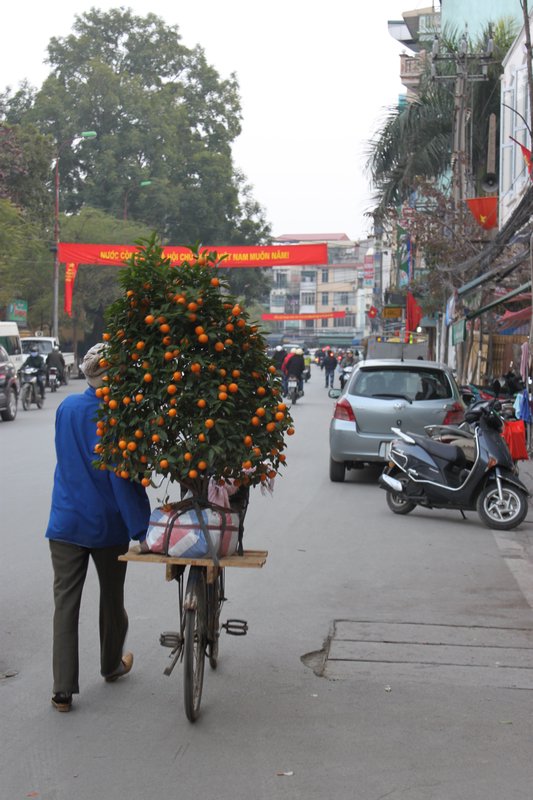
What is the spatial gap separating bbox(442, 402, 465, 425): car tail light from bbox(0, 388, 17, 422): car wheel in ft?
42.1

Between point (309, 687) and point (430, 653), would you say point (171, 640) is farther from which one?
point (430, 653)

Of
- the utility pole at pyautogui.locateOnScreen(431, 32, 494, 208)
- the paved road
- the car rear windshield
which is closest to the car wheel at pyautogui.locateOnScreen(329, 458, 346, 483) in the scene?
the car rear windshield

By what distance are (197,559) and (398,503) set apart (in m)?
7.26

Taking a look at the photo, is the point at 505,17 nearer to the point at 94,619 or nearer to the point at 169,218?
the point at 94,619

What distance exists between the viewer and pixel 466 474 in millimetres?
11586

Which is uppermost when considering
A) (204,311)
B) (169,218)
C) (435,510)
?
(169,218)

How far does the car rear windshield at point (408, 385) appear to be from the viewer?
566 inches

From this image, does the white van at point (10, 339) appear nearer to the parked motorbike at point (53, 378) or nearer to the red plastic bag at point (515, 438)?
the parked motorbike at point (53, 378)

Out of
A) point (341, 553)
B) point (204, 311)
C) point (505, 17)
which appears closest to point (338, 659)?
point (204, 311)

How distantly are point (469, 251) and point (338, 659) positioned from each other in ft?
72.0

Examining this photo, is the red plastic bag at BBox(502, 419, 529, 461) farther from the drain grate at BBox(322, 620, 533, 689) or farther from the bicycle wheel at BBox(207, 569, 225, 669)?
the bicycle wheel at BBox(207, 569, 225, 669)

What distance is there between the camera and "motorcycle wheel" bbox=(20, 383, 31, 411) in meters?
28.6

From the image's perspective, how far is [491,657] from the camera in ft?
21.2

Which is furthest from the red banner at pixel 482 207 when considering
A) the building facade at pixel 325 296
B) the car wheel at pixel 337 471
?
the building facade at pixel 325 296
